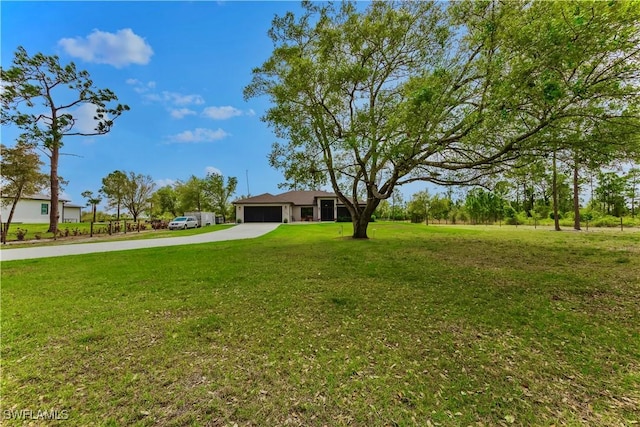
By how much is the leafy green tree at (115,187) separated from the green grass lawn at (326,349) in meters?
42.4

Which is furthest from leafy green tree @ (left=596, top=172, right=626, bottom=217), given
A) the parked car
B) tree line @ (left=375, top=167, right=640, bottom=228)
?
the parked car

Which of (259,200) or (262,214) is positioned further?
(262,214)

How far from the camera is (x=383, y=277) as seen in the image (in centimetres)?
645

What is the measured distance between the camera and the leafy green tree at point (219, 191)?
133ft

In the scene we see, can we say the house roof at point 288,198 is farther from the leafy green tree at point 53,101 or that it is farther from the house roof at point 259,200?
the leafy green tree at point 53,101

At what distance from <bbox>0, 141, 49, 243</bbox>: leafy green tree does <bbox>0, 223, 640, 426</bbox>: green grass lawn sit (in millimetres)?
14337

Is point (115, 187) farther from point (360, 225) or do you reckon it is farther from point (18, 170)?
point (360, 225)

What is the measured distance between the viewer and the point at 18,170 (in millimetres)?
15789

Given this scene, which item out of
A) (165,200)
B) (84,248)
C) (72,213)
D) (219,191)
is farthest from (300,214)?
(72,213)

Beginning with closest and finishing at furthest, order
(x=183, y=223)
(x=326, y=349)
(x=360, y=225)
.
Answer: (x=326, y=349), (x=360, y=225), (x=183, y=223)

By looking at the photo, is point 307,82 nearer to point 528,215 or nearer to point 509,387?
point 509,387

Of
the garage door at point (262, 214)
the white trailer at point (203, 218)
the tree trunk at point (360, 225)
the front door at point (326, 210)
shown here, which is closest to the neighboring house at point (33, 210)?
the white trailer at point (203, 218)

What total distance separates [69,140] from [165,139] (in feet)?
20.5

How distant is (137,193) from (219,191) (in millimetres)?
14481
